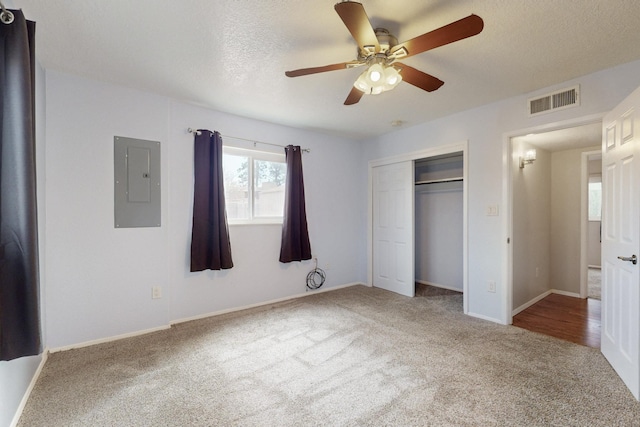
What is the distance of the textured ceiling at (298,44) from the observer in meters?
1.77

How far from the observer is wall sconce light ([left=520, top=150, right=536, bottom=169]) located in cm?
360

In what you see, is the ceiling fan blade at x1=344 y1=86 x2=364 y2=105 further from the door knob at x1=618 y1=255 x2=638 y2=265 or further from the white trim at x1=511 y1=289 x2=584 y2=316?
the white trim at x1=511 y1=289 x2=584 y2=316

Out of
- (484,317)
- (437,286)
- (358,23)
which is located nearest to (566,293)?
(437,286)

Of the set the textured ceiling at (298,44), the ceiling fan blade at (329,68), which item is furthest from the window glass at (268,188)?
the ceiling fan blade at (329,68)

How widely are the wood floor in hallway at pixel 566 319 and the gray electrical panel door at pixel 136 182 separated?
401cm

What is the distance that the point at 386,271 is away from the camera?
4582mm

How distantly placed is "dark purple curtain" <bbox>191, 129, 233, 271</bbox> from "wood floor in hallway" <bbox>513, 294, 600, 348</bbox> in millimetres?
3331

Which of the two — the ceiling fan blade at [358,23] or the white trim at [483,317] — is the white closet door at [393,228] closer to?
the white trim at [483,317]

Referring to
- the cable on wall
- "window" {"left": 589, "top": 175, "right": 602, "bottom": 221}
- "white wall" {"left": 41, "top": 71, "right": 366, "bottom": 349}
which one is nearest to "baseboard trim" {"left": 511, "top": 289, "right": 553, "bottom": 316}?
the cable on wall

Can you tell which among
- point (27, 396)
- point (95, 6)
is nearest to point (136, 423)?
point (27, 396)

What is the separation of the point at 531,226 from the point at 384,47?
3.32 m

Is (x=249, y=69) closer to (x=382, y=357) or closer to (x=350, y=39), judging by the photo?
(x=350, y=39)

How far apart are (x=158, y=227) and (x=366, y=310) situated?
2528 mm

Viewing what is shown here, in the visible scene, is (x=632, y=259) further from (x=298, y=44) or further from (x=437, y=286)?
(x=437, y=286)
